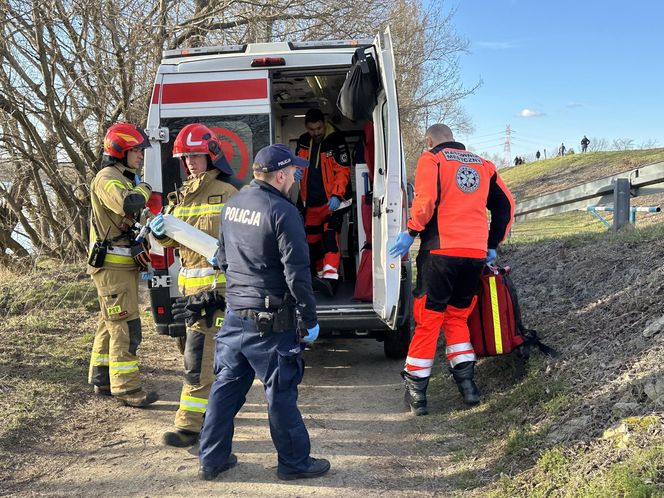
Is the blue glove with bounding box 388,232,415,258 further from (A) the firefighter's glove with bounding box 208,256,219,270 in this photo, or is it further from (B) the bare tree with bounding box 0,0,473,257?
(B) the bare tree with bounding box 0,0,473,257

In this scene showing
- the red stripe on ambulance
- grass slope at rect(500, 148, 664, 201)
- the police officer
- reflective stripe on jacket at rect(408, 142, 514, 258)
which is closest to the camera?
the police officer

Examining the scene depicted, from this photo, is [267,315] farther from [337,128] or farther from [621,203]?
[621,203]

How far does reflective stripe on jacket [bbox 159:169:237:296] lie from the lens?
376cm

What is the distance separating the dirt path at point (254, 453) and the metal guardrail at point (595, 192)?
3.42 metres

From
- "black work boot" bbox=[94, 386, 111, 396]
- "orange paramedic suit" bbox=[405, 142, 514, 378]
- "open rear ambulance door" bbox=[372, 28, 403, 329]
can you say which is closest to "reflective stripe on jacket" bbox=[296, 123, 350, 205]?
"open rear ambulance door" bbox=[372, 28, 403, 329]

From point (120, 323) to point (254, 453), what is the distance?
1.56 metres

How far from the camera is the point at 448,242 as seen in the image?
3.96 metres

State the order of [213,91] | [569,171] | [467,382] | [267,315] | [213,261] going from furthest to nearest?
[569,171] < [213,91] < [467,382] < [213,261] < [267,315]

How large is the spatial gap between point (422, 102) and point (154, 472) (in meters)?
17.2

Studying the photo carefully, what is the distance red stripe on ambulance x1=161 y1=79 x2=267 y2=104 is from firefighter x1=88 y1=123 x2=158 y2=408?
1.54 feet

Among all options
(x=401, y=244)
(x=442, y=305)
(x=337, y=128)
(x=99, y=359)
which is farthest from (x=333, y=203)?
(x=99, y=359)

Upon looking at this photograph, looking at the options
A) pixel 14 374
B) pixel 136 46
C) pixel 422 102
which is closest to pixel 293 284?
pixel 14 374

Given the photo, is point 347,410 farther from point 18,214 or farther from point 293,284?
point 18,214

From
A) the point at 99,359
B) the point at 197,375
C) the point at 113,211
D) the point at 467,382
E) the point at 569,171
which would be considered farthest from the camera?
the point at 569,171
